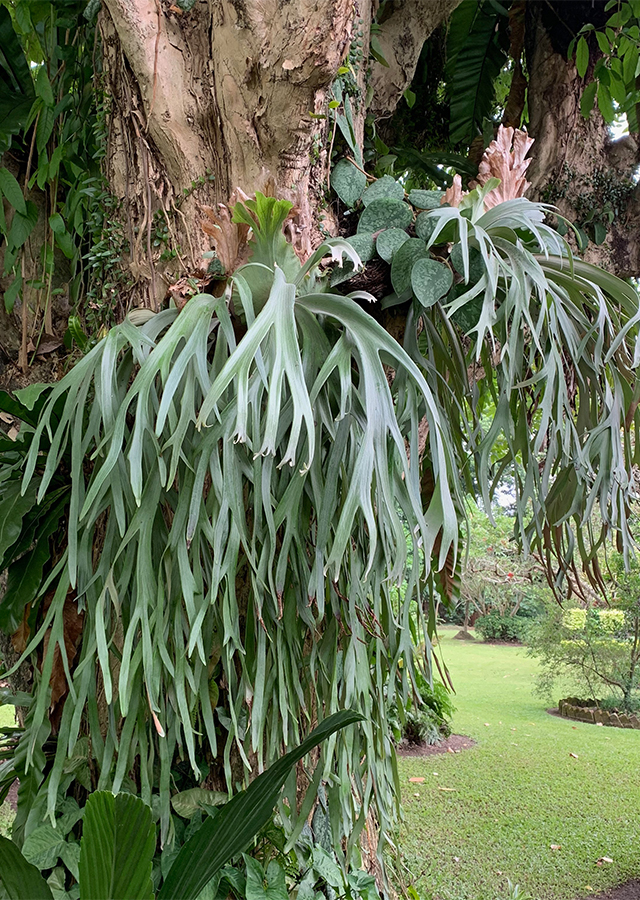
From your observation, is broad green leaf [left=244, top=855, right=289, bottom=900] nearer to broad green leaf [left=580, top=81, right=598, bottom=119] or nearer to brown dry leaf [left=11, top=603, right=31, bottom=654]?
brown dry leaf [left=11, top=603, right=31, bottom=654]

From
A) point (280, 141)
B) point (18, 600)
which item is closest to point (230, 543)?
point (18, 600)

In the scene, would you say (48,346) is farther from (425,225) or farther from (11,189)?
(425,225)

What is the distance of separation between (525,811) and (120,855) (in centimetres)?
332

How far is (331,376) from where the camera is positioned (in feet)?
3.20

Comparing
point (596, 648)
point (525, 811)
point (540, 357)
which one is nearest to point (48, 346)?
point (540, 357)

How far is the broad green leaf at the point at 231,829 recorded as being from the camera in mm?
739

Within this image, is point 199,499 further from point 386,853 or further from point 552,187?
point 552,187

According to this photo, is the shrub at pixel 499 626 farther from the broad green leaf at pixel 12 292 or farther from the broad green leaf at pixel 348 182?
the broad green leaf at pixel 348 182

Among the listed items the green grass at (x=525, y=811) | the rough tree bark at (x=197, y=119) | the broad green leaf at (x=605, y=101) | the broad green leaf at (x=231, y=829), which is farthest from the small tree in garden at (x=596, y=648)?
the broad green leaf at (x=231, y=829)

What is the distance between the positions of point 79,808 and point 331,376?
742mm

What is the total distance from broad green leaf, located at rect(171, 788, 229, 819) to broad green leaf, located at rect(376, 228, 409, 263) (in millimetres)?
830

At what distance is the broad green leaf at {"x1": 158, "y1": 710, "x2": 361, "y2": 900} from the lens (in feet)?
2.43

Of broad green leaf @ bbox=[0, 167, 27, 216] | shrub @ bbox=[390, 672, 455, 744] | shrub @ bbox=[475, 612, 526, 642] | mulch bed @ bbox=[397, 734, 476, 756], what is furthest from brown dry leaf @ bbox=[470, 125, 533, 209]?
shrub @ bbox=[475, 612, 526, 642]

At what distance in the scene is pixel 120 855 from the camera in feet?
2.19
